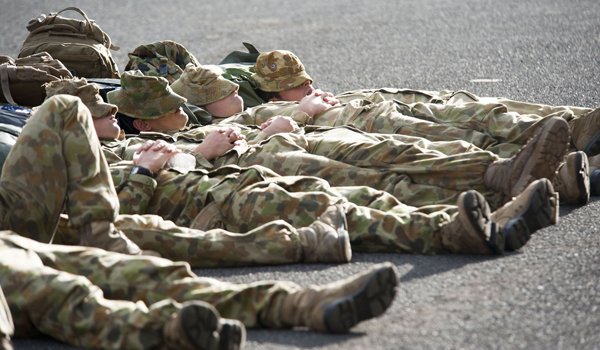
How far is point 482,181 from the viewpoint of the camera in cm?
639

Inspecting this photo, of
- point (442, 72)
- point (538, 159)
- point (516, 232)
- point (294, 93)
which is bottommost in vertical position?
point (442, 72)

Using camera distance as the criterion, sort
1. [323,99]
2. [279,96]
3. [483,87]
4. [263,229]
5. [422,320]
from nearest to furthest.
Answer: [422,320] < [263,229] < [323,99] < [279,96] < [483,87]

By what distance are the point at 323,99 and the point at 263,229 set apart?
2.39 metres

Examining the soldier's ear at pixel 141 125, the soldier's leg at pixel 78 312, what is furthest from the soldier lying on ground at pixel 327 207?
the soldier's ear at pixel 141 125

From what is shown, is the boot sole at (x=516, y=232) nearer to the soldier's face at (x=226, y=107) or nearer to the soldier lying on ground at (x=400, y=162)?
the soldier lying on ground at (x=400, y=162)

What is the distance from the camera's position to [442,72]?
12.1 meters

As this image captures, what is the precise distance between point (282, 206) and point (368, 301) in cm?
140

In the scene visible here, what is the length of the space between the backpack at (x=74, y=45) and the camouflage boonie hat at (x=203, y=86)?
2.47ft

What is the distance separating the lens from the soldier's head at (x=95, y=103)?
6.81 m

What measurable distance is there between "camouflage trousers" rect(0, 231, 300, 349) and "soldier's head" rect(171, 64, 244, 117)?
3.24m

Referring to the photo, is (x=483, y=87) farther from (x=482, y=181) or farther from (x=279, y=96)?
(x=482, y=181)

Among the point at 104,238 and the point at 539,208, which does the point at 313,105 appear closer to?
the point at 539,208

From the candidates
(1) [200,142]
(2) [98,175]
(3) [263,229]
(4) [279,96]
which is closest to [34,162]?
(2) [98,175]

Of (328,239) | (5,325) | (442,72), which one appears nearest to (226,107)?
(328,239)
